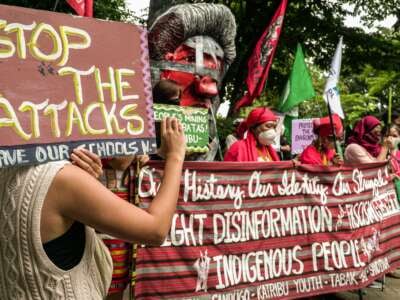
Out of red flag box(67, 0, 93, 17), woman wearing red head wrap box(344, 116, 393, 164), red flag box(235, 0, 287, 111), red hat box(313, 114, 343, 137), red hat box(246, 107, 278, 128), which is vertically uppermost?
red flag box(67, 0, 93, 17)

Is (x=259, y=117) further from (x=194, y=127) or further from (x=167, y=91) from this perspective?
(x=167, y=91)

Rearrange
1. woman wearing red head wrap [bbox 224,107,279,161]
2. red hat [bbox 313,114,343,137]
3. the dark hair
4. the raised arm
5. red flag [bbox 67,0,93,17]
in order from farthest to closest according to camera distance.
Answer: red hat [bbox 313,114,343,137] < red flag [bbox 67,0,93,17] < woman wearing red head wrap [bbox 224,107,279,161] < the dark hair < the raised arm

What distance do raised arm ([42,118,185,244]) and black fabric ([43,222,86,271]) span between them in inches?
1.5

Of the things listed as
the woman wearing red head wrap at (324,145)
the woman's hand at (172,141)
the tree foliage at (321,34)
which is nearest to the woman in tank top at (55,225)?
the woman's hand at (172,141)

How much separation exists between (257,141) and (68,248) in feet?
11.2

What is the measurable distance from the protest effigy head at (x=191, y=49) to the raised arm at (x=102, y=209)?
4.11 m

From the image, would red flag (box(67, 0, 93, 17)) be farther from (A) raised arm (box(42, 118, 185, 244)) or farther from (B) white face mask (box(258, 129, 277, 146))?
(A) raised arm (box(42, 118, 185, 244))

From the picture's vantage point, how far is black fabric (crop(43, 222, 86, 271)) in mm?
1301

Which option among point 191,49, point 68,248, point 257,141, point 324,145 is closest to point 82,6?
point 191,49

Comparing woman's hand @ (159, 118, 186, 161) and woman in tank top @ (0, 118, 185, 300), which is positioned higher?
woman's hand @ (159, 118, 186, 161)

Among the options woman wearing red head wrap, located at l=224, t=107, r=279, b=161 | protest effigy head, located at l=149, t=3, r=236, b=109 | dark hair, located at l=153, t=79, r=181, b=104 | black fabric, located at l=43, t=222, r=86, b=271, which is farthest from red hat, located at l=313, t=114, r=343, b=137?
black fabric, located at l=43, t=222, r=86, b=271

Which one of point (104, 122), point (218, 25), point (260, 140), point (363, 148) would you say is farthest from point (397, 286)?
point (104, 122)

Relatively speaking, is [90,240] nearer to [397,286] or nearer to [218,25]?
[397,286]

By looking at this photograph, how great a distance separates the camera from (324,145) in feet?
16.4
